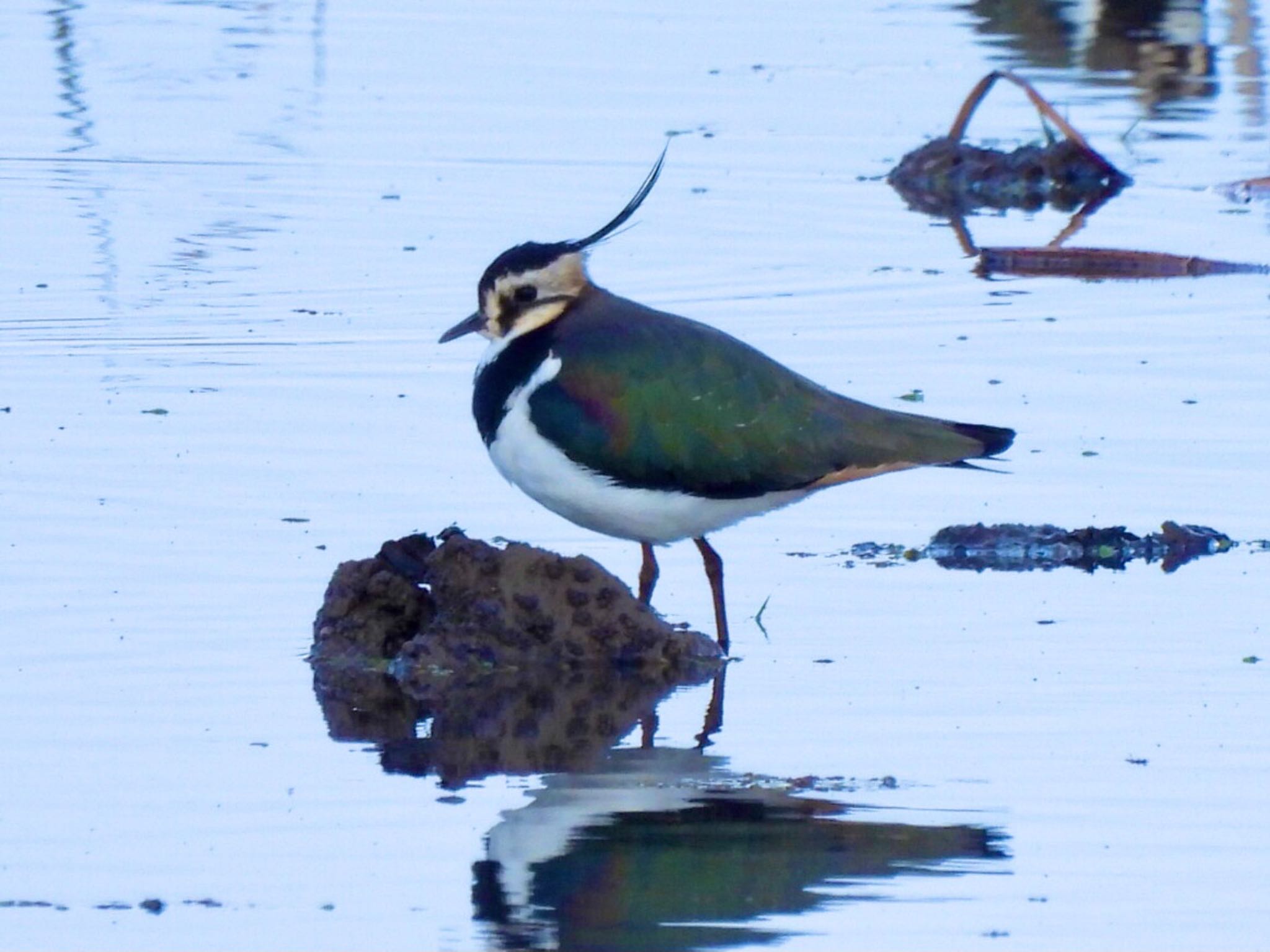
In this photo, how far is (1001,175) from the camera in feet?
36.0

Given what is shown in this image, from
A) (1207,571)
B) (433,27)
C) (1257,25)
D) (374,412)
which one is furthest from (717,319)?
(1257,25)

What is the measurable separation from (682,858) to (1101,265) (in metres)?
5.24

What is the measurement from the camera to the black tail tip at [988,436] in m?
6.24

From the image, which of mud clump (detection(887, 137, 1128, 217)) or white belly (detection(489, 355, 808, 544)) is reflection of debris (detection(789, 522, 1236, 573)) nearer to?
white belly (detection(489, 355, 808, 544))

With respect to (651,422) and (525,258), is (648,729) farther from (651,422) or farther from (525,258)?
(525,258)

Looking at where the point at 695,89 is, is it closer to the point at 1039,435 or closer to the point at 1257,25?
the point at 1257,25

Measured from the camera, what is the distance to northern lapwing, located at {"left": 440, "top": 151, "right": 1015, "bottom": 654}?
590cm

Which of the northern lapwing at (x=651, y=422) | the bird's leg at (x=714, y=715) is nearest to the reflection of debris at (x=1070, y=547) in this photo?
the northern lapwing at (x=651, y=422)

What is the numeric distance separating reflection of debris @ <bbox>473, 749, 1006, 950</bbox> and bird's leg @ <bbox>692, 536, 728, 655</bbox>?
2.53 ft

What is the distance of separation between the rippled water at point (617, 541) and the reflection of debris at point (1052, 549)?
3.4 inches

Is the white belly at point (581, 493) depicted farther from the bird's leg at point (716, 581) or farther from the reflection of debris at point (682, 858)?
the reflection of debris at point (682, 858)

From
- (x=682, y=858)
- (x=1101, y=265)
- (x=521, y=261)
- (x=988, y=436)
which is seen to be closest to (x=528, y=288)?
(x=521, y=261)

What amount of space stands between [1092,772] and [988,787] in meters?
0.21

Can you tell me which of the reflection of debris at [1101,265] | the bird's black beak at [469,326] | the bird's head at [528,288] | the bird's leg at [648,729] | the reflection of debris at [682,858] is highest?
the bird's head at [528,288]
